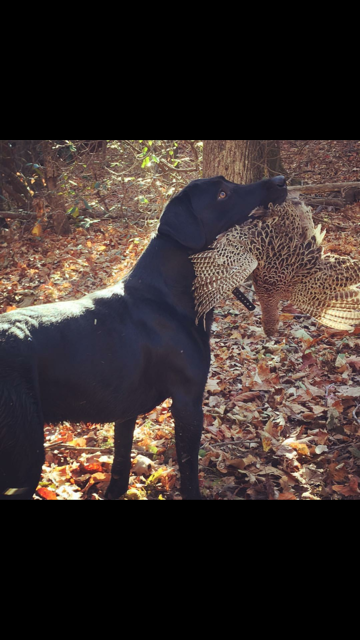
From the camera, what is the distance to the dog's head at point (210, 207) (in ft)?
10.7

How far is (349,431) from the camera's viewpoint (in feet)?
13.7

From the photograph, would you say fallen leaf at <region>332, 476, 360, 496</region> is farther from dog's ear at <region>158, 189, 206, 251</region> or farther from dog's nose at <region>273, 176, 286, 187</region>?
dog's nose at <region>273, 176, 286, 187</region>

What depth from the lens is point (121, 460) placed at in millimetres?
3707

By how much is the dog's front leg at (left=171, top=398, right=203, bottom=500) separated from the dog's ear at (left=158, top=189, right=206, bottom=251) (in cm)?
98

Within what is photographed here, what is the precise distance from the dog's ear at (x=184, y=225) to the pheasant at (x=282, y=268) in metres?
0.09

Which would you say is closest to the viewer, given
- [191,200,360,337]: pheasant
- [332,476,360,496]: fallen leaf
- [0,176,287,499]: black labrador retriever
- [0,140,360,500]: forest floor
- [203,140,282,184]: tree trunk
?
[0,176,287,499]: black labrador retriever

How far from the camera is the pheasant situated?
322 centimetres

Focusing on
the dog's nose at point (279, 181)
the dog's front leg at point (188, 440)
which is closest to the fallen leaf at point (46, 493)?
the dog's front leg at point (188, 440)

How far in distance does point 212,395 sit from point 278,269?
191 cm

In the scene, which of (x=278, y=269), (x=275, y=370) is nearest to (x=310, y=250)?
(x=278, y=269)

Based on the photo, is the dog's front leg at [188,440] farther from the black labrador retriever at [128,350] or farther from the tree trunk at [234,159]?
the tree trunk at [234,159]

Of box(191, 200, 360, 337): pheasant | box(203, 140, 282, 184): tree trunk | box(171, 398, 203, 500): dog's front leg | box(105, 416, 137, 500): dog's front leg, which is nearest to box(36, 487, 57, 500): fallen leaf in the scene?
box(105, 416, 137, 500): dog's front leg

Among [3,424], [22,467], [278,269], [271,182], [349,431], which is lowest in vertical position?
[349,431]

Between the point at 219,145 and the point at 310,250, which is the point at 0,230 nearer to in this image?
the point at 219,145
